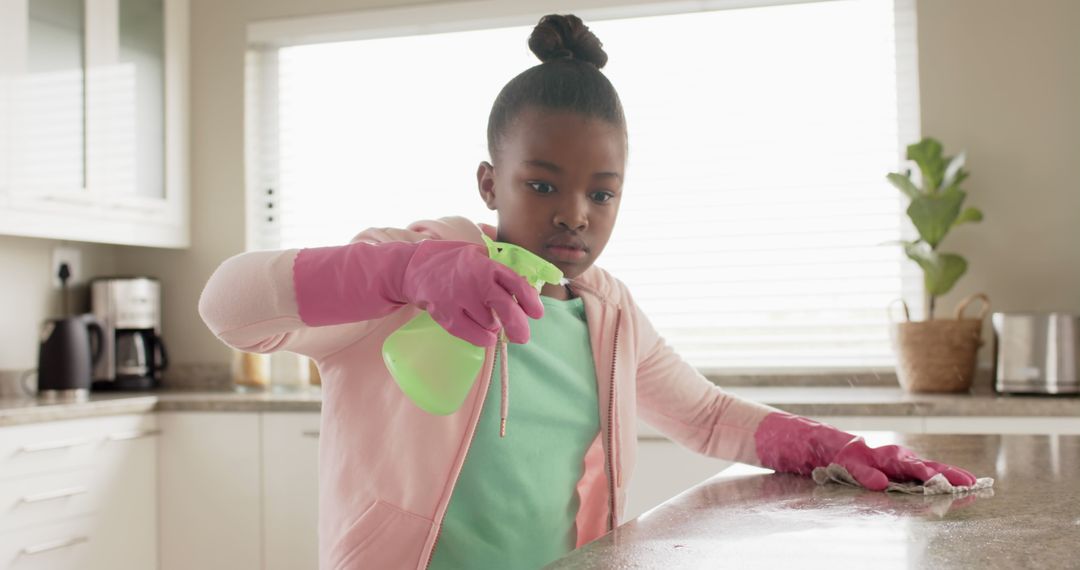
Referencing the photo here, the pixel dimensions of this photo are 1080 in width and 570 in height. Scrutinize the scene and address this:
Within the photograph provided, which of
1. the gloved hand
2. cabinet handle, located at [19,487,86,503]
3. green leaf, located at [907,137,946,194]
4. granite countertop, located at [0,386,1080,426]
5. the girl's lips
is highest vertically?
green leaf, located at [907,137,946,194]

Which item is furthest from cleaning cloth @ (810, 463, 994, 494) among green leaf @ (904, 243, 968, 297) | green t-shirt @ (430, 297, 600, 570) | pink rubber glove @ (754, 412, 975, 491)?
green leaf @ (904, 243, 968, 297)

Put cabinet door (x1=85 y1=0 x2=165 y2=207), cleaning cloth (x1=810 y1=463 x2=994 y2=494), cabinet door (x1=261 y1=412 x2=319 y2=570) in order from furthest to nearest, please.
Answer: cabinet door (x1=85 y1=0 x2=165 y2=207)
cabinet door (x1=261 y1=412 x2=319 y2=570)
cleaning cloth (x1=810 y1=463 x2=994 y2=494)

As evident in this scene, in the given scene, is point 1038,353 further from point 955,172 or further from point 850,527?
point 850,527

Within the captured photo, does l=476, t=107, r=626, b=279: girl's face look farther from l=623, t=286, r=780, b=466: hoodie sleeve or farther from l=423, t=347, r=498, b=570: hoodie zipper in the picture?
l=623, t=286, r=780, b=466: hoodie sleeve

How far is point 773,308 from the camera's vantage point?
3080 millimetres

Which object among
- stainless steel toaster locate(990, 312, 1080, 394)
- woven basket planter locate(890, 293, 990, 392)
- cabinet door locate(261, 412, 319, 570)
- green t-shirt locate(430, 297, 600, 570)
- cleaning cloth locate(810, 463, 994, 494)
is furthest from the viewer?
cabinet door locate(261, 412, 319, 570)

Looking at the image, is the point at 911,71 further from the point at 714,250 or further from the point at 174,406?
the point at 174,406

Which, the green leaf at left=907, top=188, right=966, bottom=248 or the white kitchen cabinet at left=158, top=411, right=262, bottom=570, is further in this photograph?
the white kitchen cabinet at left=158, top=411, right=262, bottom=570

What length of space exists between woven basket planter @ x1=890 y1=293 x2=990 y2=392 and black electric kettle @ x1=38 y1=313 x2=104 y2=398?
2.20 metres

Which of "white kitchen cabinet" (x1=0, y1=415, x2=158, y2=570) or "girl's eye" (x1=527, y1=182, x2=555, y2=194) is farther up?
"girl's eye" (x1=527, y1=182, x2=555, y2=194)

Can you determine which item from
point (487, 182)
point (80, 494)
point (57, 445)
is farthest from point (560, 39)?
point (80, 494)

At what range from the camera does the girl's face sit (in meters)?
1.12

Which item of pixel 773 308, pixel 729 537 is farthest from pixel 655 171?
pixel 729 537

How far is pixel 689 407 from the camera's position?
53.3 inches
